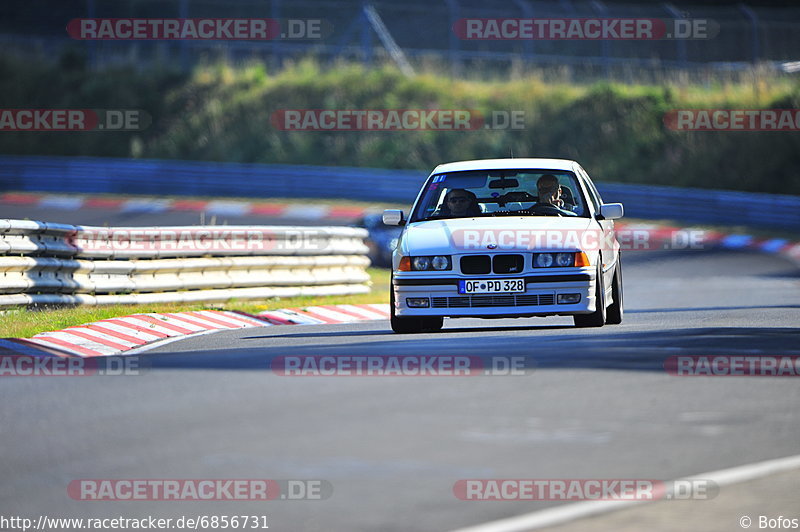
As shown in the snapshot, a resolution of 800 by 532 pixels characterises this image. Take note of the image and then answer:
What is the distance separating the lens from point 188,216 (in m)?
32.4

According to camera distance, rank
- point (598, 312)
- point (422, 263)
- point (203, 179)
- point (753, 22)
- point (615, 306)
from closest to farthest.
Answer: point (422, 263) < point (598, 312) < point (615, 306) < point (753, 22) < point (203, 179)

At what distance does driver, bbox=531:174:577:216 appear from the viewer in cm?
1331

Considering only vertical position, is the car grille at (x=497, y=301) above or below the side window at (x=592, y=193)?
below

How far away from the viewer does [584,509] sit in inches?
227

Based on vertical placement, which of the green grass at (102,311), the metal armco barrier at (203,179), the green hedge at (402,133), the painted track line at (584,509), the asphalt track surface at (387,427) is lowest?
the painted track line at (584,509)

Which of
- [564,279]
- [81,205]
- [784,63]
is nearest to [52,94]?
[81,205]

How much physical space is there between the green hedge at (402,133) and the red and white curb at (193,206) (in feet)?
18.9

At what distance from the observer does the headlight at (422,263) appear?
40.7ft

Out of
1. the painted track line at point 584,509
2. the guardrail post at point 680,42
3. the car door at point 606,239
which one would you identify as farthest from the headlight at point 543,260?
the guardrail post at point 680,42

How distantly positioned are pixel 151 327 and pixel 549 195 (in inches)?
154

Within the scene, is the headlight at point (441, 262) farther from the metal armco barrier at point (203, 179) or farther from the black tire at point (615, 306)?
the metal armco barrier at point (203, 179)

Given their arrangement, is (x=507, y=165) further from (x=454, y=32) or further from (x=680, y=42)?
(x=680, y=42)

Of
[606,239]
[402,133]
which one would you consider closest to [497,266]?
[606,239]

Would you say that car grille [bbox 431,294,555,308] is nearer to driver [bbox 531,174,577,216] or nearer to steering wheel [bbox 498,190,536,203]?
driver [bbox 531,174,577,216]
